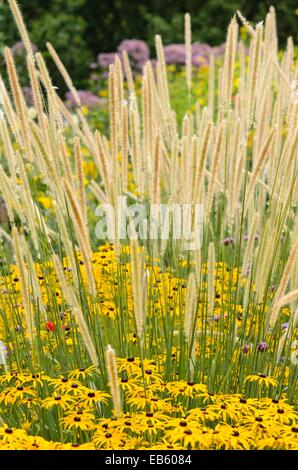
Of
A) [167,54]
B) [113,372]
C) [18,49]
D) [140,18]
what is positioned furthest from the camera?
[140,18]

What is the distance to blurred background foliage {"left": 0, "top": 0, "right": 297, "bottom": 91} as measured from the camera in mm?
12453

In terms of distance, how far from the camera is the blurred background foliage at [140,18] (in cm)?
1245

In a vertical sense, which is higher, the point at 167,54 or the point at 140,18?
the point at 140,18

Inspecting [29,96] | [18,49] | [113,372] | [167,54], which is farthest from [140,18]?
[113,372]

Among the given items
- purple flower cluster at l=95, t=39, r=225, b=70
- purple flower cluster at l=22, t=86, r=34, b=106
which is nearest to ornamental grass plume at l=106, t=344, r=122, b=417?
purple flower cluster at l=22, t=86, r=34, b=106

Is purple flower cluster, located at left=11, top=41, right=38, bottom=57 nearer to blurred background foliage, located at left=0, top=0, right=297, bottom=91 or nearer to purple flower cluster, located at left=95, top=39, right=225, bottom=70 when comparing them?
purple flower cluster, located at left=95, top=39, right=225, bottom=70

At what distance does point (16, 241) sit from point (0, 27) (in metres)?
9.05

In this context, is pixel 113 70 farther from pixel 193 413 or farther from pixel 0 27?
pixel 0 27

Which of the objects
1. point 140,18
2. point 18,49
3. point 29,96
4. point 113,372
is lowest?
point 29,96

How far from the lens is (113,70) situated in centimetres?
258

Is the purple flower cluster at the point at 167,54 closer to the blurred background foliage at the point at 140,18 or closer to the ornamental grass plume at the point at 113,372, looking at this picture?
the blurred background foliage at the point at 140,18

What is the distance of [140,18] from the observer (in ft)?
45.0

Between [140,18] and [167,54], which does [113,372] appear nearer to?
[167,54]
